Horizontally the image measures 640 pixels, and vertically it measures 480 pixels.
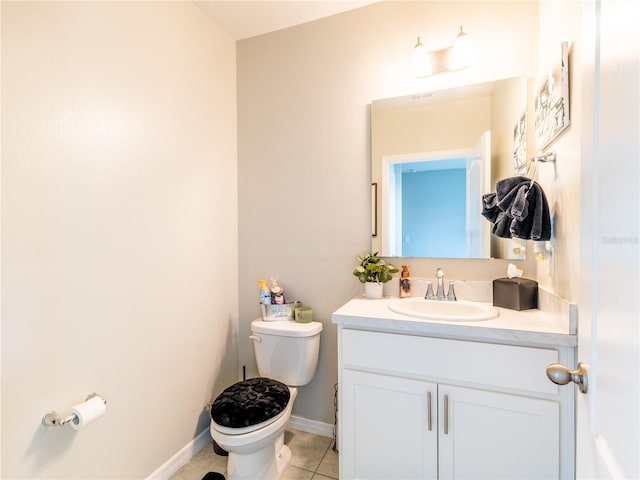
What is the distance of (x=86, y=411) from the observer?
1.13 m

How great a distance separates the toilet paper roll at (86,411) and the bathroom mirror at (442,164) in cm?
141

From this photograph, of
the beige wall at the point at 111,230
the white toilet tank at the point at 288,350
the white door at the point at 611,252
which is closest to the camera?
the white door at the point at 611,252

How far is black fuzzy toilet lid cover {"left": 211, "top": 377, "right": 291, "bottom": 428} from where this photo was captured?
138cm

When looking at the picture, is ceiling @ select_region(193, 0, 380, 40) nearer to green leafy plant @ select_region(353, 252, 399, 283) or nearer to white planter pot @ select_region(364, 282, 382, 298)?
green leafy plant @ select_region(353, 252, 399, 283)

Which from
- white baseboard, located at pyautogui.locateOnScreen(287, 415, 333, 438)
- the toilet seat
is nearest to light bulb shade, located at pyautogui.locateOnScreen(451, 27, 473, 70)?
the toilet seat

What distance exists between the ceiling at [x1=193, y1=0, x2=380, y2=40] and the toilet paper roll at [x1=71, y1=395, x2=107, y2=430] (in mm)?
2012

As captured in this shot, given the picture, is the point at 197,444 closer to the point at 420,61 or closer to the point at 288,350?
the point at 288,350

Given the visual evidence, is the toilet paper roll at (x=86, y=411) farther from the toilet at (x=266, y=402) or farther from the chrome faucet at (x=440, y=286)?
the chrome faucet at (x=440, y=286)

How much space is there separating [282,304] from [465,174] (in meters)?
1.24

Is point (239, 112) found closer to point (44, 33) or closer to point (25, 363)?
point (44, 33)

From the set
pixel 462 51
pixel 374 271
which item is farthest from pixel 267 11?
pixel 374 271

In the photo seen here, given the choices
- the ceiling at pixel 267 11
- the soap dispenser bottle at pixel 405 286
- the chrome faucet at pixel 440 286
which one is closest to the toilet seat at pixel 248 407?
the soap dispenser bottle at pixel 405 286

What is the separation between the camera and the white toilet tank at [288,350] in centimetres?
175

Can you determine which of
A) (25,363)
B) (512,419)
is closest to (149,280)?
(25,363)
